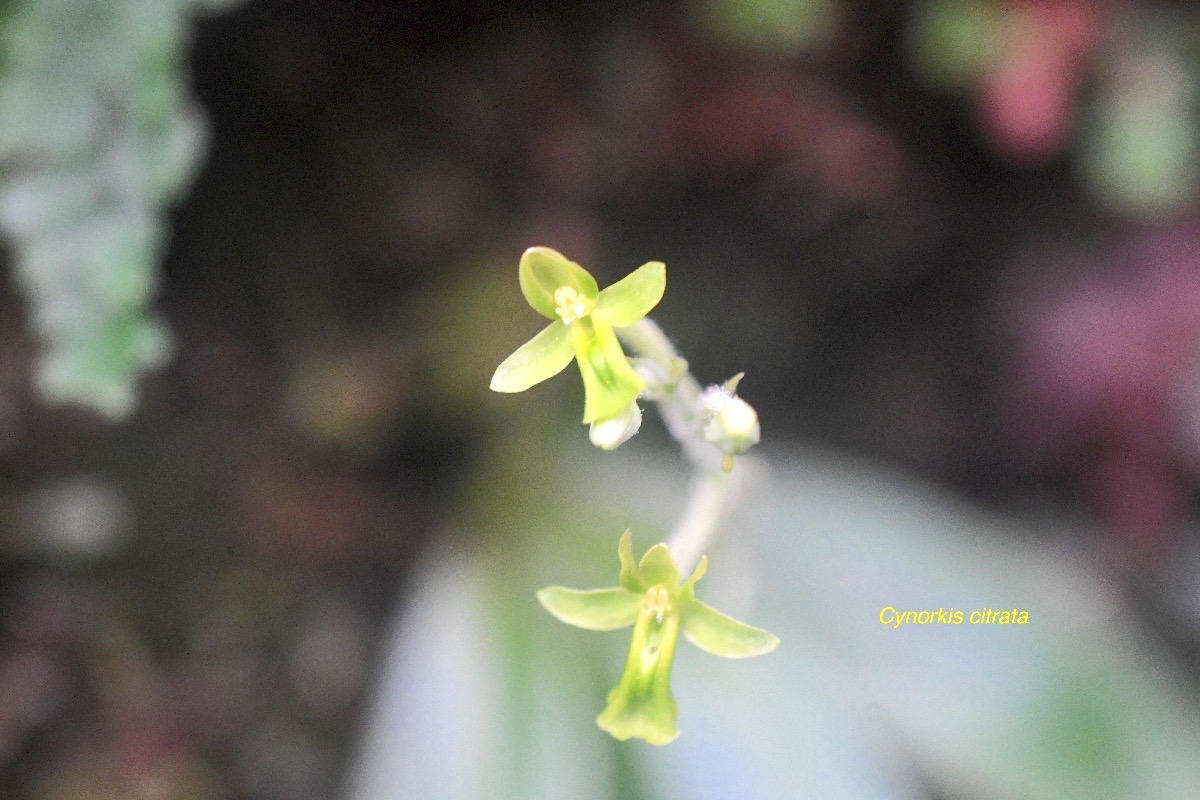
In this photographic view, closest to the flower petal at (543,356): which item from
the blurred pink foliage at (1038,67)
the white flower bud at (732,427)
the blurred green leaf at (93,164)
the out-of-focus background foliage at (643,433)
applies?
the white flower bud at (732,427)

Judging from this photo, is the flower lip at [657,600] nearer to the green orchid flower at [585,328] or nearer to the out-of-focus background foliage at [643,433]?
the green orchid flower at [585,328]

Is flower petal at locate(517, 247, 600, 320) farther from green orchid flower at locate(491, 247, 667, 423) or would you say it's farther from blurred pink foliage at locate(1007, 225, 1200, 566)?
blurred pink foliage at locate(1007, 225, 1200, 566)

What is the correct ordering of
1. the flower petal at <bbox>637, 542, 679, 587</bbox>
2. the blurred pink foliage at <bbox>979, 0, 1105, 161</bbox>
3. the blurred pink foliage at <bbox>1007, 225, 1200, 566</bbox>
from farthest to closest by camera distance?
1. the blurred pink foliage at <bbox>1007, 225, 1200, 566</bbox>
2. the blurred pink foliage at <bbox>979, 0, 1105, 161</bbox>
3. the flower petal at <bbox>637, 542, 679, 587</bbox>

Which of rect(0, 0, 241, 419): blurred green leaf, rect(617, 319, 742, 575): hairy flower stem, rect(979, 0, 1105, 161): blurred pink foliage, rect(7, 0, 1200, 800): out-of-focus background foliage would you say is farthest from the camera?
rect(979, 0, 1105, 161): blurred pink foliage

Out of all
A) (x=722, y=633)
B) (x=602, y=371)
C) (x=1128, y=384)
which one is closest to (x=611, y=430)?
(x=602, y=371)

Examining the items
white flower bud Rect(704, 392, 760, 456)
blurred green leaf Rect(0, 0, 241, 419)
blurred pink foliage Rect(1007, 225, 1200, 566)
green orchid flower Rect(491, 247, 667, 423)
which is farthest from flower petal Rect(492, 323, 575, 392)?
blurred pink foliage Rect(1007, 225, 1200, 566)

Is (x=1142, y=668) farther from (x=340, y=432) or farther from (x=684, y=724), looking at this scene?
(x=340, y=432)

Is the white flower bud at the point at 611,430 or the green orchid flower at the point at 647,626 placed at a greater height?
the white flower bud at the point at 611,430
